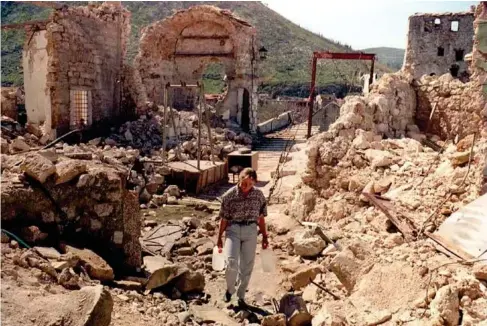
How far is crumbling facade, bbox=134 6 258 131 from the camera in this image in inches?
806

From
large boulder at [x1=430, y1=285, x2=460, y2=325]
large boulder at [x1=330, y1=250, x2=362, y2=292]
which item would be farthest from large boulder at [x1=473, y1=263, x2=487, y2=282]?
large boulder at [x1=330, y1=250, x2=362, y2=292]

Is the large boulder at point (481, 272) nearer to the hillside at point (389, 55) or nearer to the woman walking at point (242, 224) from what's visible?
the woman walking at point (242, 224)

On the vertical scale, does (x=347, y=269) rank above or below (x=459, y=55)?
below

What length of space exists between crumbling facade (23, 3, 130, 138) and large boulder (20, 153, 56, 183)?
32.8ft

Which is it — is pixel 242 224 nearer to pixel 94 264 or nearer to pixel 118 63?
pixel 94 264

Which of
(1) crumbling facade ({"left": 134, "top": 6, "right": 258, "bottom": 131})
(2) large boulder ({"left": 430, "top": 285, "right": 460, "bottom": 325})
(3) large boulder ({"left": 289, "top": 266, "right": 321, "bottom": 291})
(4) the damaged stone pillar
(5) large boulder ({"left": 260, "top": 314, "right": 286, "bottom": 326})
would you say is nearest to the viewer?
(2) large boulder ({"left": 430, "top": 285, "right": 460, "bottom": 325})

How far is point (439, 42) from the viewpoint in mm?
29969

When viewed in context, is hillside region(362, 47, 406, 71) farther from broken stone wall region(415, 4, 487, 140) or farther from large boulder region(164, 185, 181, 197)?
large boulder region(164, 185, 181, 197)

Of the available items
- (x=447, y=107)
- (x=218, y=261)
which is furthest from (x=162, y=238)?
(x=447, y=107)

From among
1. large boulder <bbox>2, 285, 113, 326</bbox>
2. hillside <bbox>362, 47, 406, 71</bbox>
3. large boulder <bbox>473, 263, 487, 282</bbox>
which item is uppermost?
hillside <bbox>362, 47, 406, 71</bbox>

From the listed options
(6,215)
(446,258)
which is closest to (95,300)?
(6,215)

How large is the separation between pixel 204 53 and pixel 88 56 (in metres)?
7.73

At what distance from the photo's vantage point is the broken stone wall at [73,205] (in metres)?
4.30

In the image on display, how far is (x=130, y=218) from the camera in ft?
16.4
